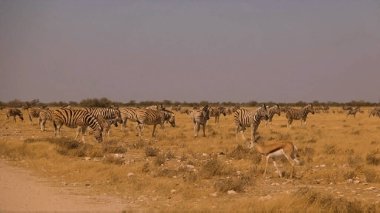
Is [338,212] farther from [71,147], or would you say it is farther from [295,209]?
[71,147]

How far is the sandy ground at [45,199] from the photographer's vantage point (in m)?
10.7

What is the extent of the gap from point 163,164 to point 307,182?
5.40m

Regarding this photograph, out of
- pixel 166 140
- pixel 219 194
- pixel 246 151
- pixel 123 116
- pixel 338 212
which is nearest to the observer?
pixel 338 212

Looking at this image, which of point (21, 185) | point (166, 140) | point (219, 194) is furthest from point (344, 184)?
point (166, 140)

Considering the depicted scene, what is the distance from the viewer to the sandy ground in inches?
420

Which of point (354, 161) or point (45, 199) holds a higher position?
point (354, 161)

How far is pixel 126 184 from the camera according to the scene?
13.8m

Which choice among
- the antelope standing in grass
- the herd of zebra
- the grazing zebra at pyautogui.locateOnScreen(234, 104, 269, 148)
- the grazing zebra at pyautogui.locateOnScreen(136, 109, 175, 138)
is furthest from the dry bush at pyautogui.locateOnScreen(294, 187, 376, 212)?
the grazing zebra at pyautogui.locateOnScreen(136, 109, 175, 138)

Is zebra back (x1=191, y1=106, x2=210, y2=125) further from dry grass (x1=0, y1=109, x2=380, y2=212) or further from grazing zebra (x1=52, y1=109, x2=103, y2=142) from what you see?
dry grass (x1=0, y1=109, x2=380, y2=212)

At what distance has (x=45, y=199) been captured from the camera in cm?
1161

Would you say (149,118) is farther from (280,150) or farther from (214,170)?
(280,150)

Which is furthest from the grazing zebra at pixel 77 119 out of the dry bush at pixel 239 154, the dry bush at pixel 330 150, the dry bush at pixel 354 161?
the dry bush at pixel 354 161

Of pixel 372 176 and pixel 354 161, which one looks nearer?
pixel 372 176

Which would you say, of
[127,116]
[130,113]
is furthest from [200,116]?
[127,116]
